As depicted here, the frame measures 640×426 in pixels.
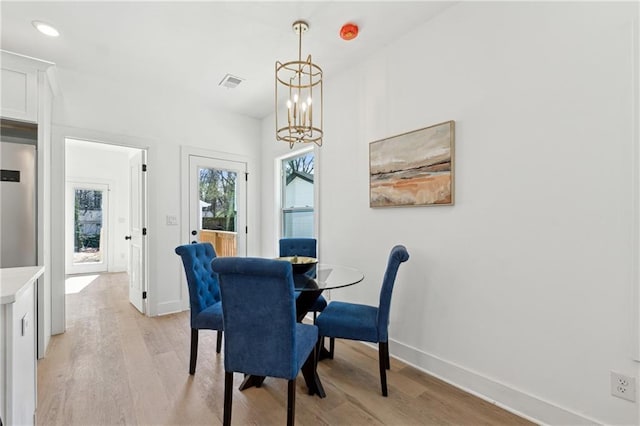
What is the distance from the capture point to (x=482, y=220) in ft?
6.64

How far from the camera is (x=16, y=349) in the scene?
112cm

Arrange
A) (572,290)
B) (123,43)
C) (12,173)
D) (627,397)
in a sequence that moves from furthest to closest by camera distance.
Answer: (123,43), (12,173), (572,290), (627,397)

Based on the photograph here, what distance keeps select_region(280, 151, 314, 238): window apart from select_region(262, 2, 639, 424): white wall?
1.36 meters

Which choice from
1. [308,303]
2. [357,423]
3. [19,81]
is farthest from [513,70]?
[19,81]

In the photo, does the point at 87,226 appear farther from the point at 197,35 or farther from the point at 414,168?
the point at 414,168

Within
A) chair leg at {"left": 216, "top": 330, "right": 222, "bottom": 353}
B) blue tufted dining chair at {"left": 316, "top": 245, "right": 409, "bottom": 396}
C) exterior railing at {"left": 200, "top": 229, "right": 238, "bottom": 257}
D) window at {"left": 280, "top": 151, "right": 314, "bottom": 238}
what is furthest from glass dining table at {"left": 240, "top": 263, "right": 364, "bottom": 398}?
exterior railing at {"left": 200, "top": 229, "right": 238, "bottom": 257}

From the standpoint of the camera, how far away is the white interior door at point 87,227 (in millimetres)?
6207

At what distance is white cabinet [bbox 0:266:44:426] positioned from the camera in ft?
3.45

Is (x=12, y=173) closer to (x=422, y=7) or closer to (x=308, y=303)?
(x=308, y=303)

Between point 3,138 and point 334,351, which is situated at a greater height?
point 3,138

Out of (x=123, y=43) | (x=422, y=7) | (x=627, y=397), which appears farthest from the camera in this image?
(x=123, y=43)

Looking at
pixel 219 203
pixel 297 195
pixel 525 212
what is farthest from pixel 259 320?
pixel 219 203

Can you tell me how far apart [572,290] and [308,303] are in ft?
5.11

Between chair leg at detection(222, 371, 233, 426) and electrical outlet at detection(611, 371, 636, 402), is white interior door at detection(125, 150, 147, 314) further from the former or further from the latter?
electrical outlet at detection(611, 371, 636, 402)
